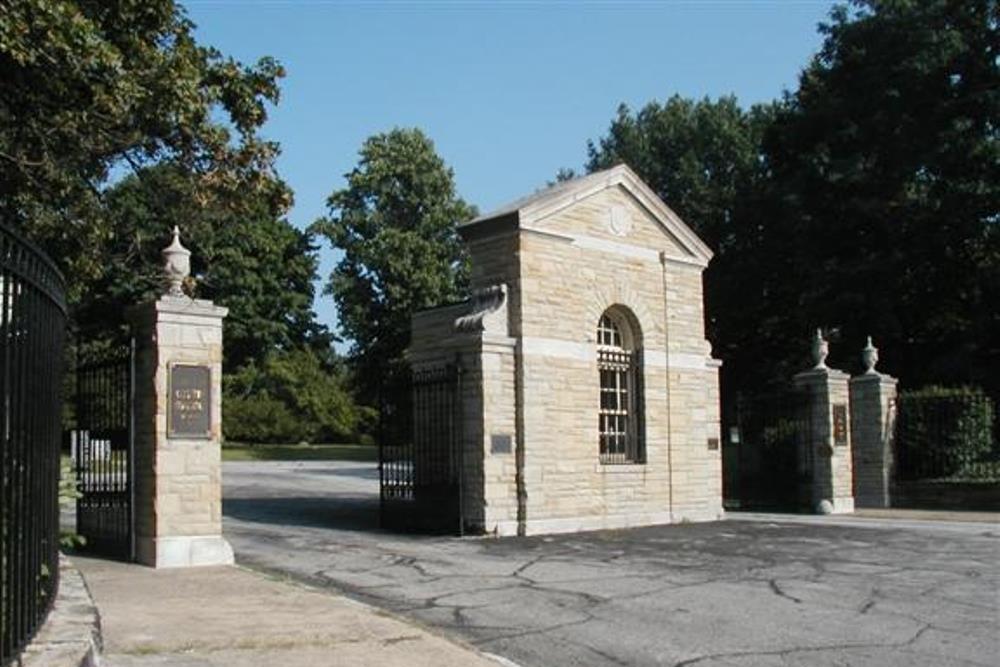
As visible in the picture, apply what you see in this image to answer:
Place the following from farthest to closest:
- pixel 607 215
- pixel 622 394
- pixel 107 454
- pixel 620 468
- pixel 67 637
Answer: pixel 622 394 → pixel 607 215 → pixel 620 468 → pixel 107 454 → pixel 67 637

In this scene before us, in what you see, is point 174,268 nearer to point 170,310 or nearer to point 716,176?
point 170,310

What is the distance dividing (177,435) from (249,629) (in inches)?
170

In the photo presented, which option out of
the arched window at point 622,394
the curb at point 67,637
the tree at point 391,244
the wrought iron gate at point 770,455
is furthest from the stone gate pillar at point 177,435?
the tree at point 391,244

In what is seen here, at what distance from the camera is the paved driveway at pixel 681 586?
25.8 feet

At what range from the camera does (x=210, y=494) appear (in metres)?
11.7

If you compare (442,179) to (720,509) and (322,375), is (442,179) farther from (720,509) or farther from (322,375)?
(720,509)

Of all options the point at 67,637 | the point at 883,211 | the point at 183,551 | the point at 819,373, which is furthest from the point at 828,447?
the point at 67,637

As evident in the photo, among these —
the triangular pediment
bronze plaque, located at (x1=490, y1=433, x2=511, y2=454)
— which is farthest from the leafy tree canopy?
bronze plaque, located at (x1=490, y1=433, x2=511, y2=454)

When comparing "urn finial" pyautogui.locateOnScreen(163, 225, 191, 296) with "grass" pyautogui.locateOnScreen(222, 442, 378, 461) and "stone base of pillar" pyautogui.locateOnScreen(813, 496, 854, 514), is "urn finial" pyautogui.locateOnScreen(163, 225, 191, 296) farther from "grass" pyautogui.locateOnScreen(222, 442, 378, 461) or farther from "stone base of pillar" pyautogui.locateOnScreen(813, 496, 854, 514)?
"grass" pyautogui.locateOnScreen(222, 442, 378, 461)

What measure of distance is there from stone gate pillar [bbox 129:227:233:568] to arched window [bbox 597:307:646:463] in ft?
25.3

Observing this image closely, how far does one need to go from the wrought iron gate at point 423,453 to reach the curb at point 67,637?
8810mm

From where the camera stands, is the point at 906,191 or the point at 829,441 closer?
the point at 829,441

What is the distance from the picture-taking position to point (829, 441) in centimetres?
2183

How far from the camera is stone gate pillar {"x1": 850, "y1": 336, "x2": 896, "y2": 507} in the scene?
74.8 ft
